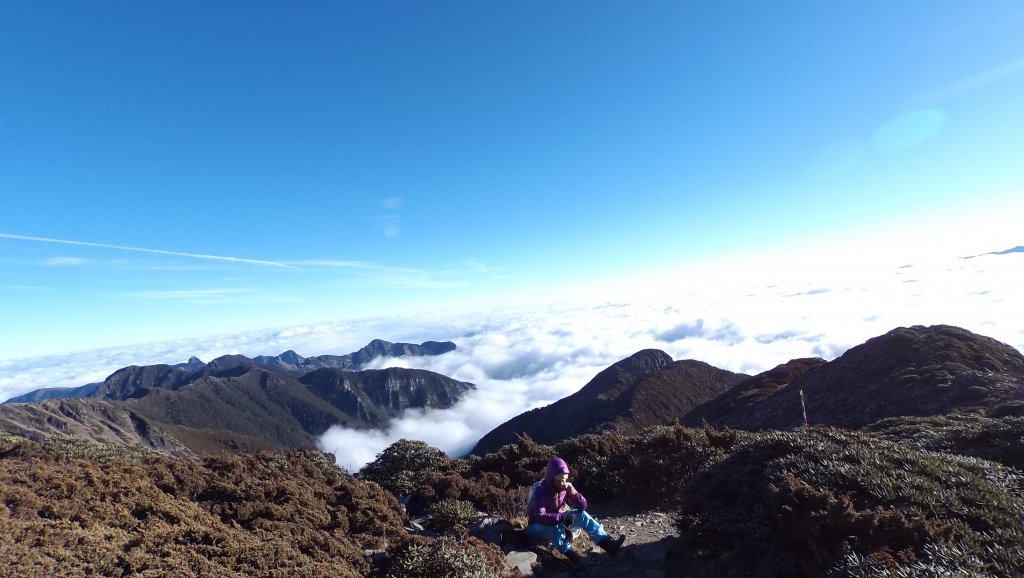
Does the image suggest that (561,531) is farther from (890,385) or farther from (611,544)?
(890,385)

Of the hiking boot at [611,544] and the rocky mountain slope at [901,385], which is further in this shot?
the rocky mountain slope at [901,385]

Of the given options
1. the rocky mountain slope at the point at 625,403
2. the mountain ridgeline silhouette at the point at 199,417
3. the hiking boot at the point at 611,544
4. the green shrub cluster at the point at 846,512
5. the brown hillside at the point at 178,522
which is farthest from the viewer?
the mountain ridgeline silhouette at the point at 199,417

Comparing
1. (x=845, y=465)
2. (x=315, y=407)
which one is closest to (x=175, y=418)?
(x=315, y=407)

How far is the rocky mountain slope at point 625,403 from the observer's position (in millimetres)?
60938

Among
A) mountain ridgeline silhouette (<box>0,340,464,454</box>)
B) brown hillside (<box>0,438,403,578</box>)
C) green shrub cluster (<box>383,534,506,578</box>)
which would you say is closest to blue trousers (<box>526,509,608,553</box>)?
green shrub cluster (<box>383,534,506,578</box>)

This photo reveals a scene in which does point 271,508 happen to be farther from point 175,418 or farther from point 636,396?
point 175,418

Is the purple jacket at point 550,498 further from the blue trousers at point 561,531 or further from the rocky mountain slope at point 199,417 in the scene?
the rocky mountain slope at point 199,417

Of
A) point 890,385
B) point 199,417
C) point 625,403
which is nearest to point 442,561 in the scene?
point 890,385

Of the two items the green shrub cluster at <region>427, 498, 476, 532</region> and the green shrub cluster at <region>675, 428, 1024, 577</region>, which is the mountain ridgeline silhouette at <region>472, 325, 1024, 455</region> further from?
the green shrub cluster at <region>427, 498, 476, 532</region>

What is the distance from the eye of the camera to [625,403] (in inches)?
2534

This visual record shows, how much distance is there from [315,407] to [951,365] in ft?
656

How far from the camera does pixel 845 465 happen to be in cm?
579

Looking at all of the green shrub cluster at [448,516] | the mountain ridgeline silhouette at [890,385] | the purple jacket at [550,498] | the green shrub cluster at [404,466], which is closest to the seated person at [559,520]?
the purple jacket at [550,498]

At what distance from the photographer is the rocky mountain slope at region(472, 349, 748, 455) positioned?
60938mm
